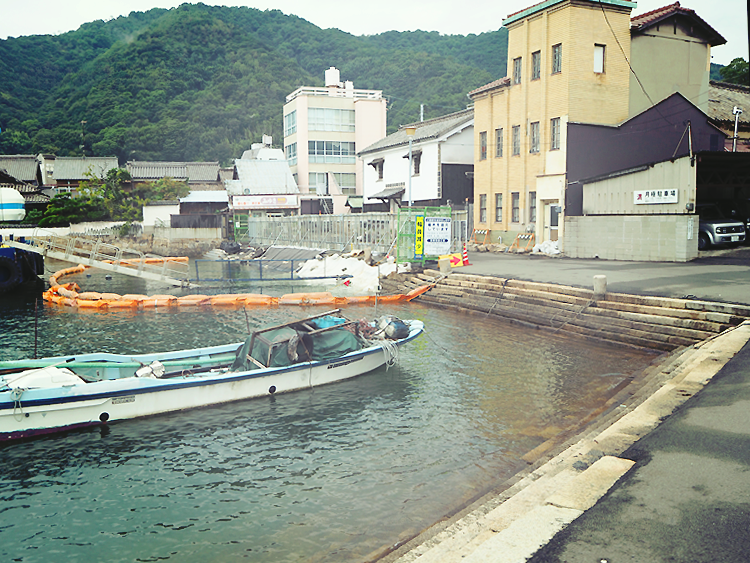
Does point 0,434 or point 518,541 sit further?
point 0,434

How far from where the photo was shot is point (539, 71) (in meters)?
30.7

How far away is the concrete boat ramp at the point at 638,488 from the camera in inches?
198

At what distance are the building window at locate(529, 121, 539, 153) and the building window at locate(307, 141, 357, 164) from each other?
36.4m

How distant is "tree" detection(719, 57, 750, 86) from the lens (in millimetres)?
44500

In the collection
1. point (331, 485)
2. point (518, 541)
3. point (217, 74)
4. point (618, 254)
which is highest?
point (217, 74)

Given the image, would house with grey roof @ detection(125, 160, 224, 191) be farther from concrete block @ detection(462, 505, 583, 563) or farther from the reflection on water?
concrete block @ detection(462, 505, 583, 563)

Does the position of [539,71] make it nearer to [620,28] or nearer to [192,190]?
[620,28]

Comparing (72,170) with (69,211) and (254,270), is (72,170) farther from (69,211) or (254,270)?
(254,270)

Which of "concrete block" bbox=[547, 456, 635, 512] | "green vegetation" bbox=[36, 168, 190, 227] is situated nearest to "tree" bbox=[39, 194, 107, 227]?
"green vegetation" bbox=[36, 168, 190, 227]

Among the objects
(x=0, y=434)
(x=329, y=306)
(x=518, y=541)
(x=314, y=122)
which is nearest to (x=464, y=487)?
(x=518, y=541)

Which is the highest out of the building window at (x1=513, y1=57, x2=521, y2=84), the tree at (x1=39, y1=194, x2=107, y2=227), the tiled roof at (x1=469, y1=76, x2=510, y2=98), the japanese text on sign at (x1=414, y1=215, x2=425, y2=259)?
the building window at (x1=513, y1=57, x2=521, y2=84)

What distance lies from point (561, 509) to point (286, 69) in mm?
93968

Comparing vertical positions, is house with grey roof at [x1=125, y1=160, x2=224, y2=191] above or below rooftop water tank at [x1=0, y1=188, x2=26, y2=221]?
above

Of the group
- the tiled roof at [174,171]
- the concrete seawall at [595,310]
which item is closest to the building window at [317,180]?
the tiled roof at [174,171]
